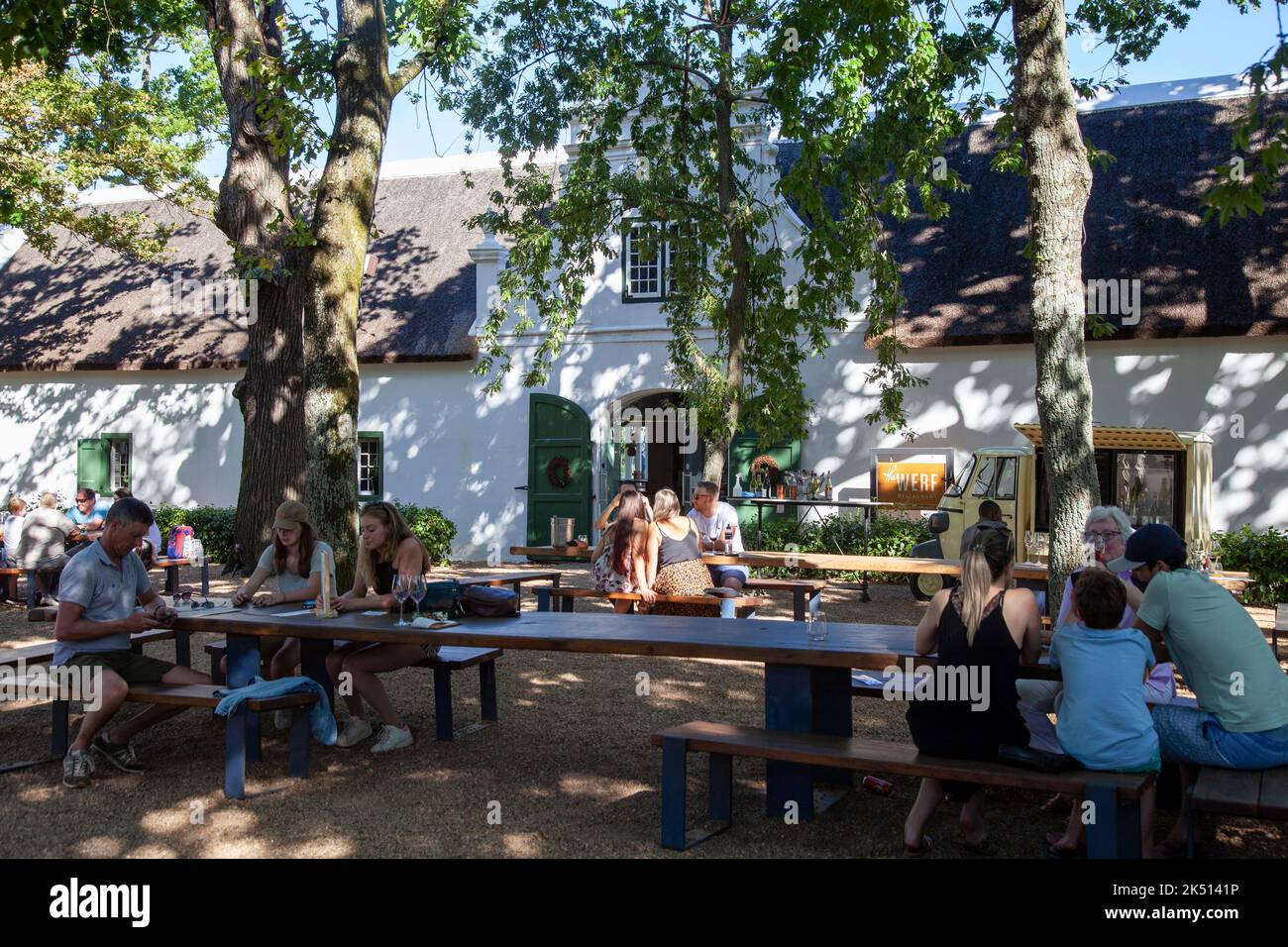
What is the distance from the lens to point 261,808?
582 cm

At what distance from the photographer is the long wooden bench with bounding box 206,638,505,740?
7156mm

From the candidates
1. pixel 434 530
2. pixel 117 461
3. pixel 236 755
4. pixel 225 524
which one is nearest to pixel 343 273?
pixel 236 755

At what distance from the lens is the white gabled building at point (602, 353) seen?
16.1 meters

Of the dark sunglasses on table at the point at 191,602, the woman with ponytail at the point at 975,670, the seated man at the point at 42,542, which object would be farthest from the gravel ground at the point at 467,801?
the seated man at the point at 42,542

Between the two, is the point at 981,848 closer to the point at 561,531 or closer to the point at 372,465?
the point at 561,531

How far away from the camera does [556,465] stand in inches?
786

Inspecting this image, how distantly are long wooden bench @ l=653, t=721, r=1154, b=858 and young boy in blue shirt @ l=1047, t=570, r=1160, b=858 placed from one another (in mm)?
100

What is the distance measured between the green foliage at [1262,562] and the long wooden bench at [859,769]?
10.5 meters

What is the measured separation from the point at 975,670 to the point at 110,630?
450 cm

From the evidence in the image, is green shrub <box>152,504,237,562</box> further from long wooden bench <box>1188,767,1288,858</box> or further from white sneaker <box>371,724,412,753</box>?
long wooden bench <box>1188,767,1288,858</box>

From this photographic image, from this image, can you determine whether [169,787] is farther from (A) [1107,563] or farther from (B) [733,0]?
(B) [733,0]

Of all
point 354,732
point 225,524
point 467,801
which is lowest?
point 467,801
